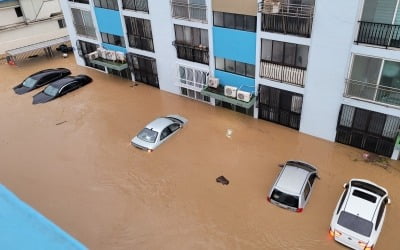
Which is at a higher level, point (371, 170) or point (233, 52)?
point (233, 52)

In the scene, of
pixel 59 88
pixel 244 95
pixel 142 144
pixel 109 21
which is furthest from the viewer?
pixel 109 21

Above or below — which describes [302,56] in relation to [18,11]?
below

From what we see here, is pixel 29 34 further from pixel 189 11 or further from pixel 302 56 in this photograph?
pixel 302 56

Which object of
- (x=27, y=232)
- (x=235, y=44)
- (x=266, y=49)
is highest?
(x=235, y=44)

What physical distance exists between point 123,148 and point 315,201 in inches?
420

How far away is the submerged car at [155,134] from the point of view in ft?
61.6

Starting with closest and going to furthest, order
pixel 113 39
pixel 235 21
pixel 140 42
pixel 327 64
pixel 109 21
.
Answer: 1. pixel 327 64
2. pixel 235 21
3. pixel 140 42
4. pixel 109 21
5. pixel 113 39

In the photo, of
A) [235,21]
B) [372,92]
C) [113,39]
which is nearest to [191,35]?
[235,21]

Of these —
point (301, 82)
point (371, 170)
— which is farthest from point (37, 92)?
point (371, 170)

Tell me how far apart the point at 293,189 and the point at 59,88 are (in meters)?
19.1

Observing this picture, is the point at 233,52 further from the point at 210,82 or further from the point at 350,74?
the point at 350,74

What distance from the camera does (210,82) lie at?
69.5 feet

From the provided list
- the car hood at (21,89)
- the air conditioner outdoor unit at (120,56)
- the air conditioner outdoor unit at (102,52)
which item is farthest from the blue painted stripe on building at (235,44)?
the car hood at (21,89)

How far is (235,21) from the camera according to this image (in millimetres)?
18672
